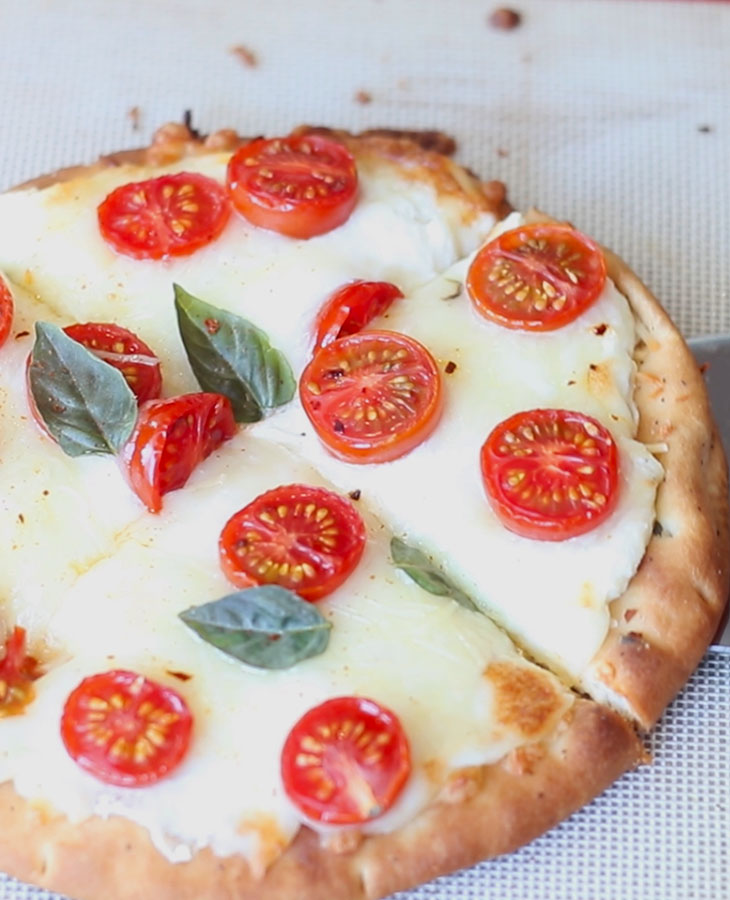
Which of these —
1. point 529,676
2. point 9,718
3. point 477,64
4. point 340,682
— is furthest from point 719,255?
point 9,718

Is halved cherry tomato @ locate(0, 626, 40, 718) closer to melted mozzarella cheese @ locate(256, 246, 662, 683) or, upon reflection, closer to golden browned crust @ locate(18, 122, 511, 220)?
melted mozzarella cheese @ locate(256, 246, 662, 683)

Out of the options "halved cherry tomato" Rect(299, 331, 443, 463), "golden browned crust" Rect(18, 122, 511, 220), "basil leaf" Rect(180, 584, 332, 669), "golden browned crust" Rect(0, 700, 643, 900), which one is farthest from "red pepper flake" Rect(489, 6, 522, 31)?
"golden browned crust" Rect(0, 700, 643, 900)

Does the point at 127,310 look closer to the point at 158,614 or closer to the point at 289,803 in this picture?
the point at 158,614

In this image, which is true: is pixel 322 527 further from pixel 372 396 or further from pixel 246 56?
pixel 246 56

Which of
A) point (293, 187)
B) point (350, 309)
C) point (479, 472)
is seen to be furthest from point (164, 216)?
point (479, 472)

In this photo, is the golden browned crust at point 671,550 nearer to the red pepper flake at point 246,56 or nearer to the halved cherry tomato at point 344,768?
the halved cherry tomato at point 344,768
